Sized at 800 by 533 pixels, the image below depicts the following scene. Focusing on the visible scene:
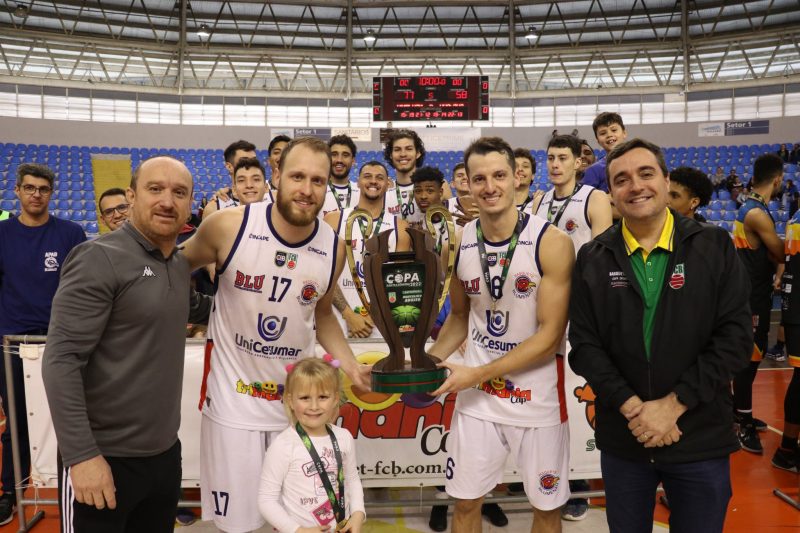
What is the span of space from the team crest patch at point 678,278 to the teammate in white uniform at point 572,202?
222cm

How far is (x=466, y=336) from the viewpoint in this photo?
313 cm

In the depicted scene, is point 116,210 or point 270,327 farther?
point 116,210

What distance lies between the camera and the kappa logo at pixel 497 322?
2844 millimetres

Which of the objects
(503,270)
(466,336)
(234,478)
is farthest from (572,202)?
(234,478)

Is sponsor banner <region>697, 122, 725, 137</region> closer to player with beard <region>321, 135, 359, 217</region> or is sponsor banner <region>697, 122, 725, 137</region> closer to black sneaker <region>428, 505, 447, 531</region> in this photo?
player with beard <region>321, 135, 359, 217</region>

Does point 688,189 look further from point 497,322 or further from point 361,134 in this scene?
point 361,134

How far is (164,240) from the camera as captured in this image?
2.29m

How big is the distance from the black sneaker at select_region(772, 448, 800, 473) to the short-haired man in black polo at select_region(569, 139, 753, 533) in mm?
3162

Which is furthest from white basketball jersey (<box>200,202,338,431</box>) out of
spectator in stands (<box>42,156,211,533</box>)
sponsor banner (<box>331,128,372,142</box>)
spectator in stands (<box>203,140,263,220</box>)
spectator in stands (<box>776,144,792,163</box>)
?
sponsor banner (<box>331,128,372,142</box>)

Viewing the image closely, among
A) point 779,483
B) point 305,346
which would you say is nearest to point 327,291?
point 305,346

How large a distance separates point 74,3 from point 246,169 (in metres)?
19.5

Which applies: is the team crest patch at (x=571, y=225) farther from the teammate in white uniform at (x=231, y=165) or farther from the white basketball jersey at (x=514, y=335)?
the teammate in white uniform at (x=231, y=165)

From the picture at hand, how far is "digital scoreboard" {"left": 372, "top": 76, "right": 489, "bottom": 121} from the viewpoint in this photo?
15.7 m

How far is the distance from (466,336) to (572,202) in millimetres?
1889
